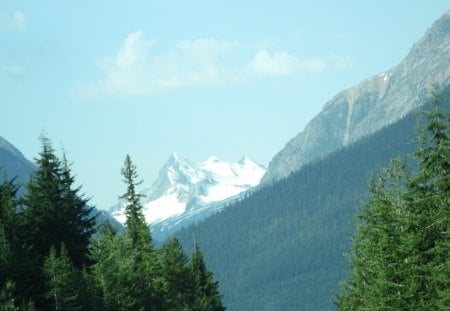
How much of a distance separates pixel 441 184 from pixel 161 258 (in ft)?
112

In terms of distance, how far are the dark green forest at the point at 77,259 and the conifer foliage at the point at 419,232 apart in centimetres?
1515

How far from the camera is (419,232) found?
38.7m

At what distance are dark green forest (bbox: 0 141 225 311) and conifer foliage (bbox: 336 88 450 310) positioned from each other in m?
15.1

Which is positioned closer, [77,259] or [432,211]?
[432,211]

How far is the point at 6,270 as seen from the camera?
133 feet

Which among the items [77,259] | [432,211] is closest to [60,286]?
[77,259]

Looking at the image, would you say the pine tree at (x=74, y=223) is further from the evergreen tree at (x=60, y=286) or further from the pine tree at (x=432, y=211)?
the pine tree at (x=432, y=211)

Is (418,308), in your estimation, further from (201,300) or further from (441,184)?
(201,300)

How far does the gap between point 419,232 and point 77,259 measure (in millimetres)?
23937

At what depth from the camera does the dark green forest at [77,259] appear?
42.2 m

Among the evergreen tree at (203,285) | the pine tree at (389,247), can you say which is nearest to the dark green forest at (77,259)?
the evergreen tree at (203,285)

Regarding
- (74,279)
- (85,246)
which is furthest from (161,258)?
(74,279)

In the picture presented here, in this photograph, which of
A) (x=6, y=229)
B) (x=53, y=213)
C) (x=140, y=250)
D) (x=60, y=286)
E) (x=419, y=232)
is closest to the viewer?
(x=419, y=232)

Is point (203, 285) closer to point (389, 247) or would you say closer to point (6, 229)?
point (6, 229)
